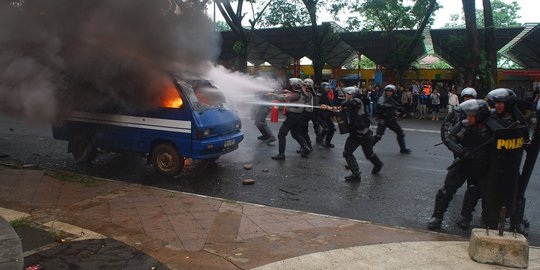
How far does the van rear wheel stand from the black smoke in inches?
31.7

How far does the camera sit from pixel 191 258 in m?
4.23

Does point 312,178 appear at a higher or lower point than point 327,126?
lower

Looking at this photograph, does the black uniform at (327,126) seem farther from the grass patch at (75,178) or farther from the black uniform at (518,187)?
the grass patch at (75,178)

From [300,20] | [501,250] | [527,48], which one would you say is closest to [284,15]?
[300,20]

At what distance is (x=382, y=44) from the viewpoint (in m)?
24.1

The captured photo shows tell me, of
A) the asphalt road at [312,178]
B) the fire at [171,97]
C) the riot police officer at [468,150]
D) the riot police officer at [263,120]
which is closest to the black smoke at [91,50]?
the fire at [171,97]

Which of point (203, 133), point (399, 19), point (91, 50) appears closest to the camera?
point (91, 50)

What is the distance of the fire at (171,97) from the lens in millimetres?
7348

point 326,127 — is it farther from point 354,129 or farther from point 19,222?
point 19,222

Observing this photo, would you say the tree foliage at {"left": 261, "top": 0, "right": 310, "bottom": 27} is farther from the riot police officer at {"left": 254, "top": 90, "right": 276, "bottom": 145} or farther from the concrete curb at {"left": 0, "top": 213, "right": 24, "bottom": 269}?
the concrete curb at {"left": 0, "top": 213, "right": 24, "bottom": 269}

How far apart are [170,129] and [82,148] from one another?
2231mm

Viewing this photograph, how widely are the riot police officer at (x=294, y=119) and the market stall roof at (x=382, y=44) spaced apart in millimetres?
13789

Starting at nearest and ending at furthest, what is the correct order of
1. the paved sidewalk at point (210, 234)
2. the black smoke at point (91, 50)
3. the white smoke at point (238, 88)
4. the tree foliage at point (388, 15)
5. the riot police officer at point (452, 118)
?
the paved sidewalk at point (210, 234) → the riot police officer at point (452, 118) → the black smoke at point (91, 50) → the white smoke at point (238, 88) → the tree foliage at point (388, 15)

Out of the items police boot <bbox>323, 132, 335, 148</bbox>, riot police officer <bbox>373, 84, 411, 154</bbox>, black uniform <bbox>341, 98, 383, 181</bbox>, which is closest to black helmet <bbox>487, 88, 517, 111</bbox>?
black uniform <bbox>341, 98, 383, 181</bbox>
